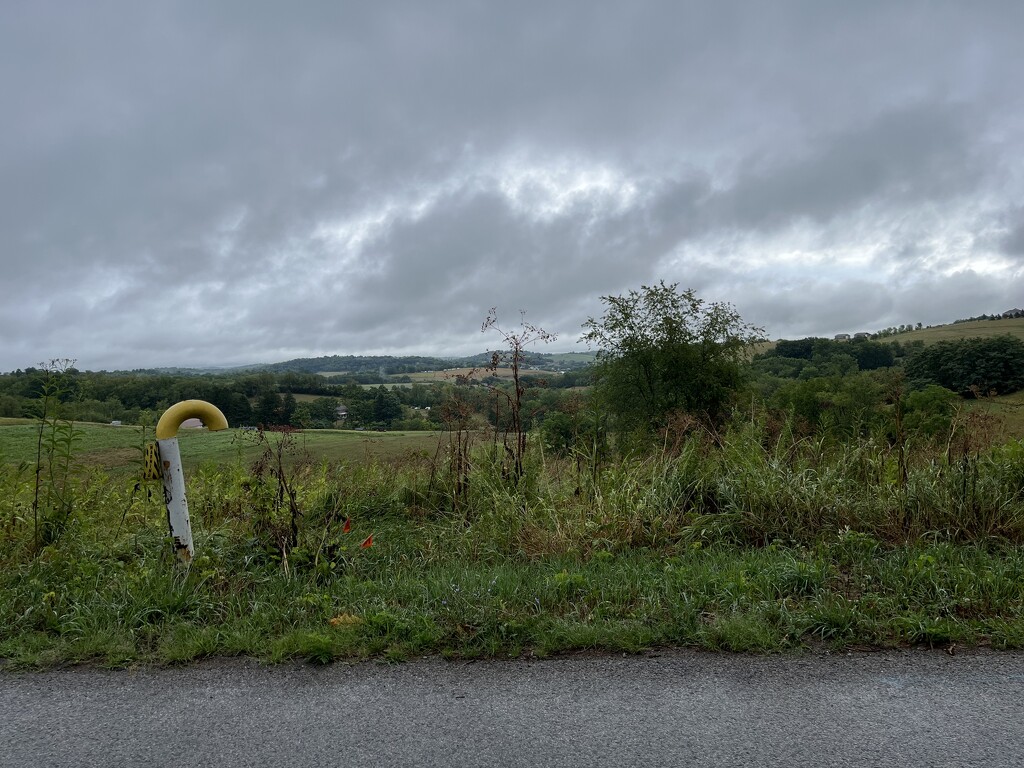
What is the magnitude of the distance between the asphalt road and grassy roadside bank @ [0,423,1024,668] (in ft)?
0.63

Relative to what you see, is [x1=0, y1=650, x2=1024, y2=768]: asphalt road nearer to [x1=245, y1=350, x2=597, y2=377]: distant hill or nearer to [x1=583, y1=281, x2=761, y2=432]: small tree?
[x1=245, y1=350, x2=597, y2=377]: distant hill

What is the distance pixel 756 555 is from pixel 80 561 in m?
5.24

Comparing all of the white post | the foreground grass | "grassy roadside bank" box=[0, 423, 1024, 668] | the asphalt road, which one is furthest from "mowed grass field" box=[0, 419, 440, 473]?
the asphalt road

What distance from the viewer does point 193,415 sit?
4.48 meters

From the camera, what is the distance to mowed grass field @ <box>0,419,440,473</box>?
7105 millimetres

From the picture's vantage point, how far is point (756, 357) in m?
34.1

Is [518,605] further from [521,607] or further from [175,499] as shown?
[175,499]

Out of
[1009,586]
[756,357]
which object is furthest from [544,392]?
[756,357]

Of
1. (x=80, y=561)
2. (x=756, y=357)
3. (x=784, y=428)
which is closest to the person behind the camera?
(x=80, y=561)

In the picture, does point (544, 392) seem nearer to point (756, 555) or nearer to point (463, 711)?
point (756, 555)

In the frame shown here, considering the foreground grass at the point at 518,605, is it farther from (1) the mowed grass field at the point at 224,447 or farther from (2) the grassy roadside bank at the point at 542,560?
(1) the mowed grass field at the point at 224,447

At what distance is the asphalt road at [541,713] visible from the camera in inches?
95.7

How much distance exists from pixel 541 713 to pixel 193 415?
336cm

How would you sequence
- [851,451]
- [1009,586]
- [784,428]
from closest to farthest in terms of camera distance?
1. [1009,586]
2. [851,451]
3. [784,428]
